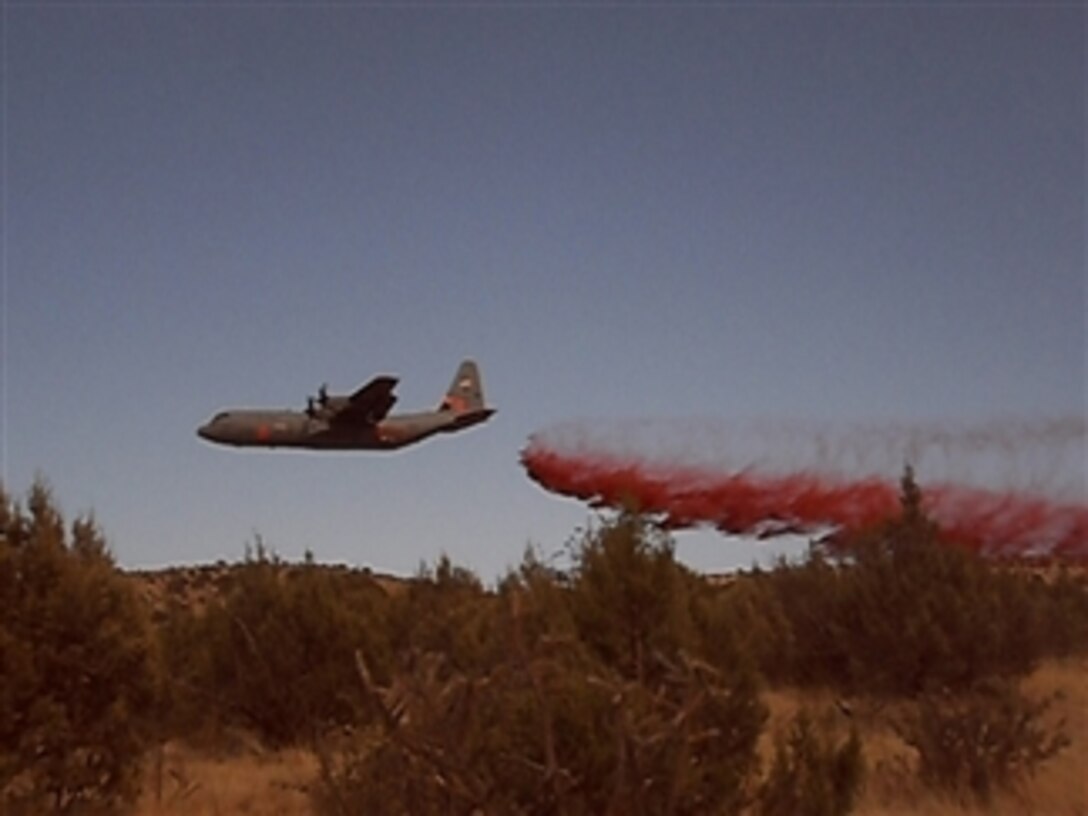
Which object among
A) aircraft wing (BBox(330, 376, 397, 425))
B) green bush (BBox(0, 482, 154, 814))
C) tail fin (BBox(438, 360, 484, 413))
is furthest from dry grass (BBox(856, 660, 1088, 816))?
tail fin (BBox(438, 360, 484, 413))

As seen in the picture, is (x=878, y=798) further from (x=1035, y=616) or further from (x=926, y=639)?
(x=1035, y=616)

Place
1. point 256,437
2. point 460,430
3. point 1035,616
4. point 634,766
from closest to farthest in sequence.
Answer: point 634,766, point 1035,616, point 256,437, point 460,430

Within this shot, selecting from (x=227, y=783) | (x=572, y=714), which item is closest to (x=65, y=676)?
(x=227, y=783)

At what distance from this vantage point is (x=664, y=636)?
46.1ft

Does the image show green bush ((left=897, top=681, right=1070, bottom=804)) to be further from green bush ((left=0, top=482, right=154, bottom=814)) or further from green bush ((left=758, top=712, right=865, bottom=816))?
green bush ((left=0, top=482, right=154, bottom=814))

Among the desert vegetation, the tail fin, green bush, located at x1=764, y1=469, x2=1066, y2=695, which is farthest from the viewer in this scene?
the tail fin

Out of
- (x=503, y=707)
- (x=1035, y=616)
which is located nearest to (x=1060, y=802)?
(x=503, y=707)

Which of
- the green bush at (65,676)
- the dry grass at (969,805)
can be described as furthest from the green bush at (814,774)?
the green bush at (65,676)

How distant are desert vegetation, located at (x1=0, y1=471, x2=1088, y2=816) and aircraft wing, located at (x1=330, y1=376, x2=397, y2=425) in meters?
4.90

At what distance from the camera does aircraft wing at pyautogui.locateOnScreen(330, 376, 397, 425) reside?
116ft

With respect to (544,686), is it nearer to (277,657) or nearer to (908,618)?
(277,657)

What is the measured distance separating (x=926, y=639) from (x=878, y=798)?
12970mm

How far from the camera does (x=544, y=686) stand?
4793 mm

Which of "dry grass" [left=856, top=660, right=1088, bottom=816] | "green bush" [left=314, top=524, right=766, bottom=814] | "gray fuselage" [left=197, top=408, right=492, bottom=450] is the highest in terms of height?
"gray fuselage" [left=197, top=408, right=492, bottom=450]
